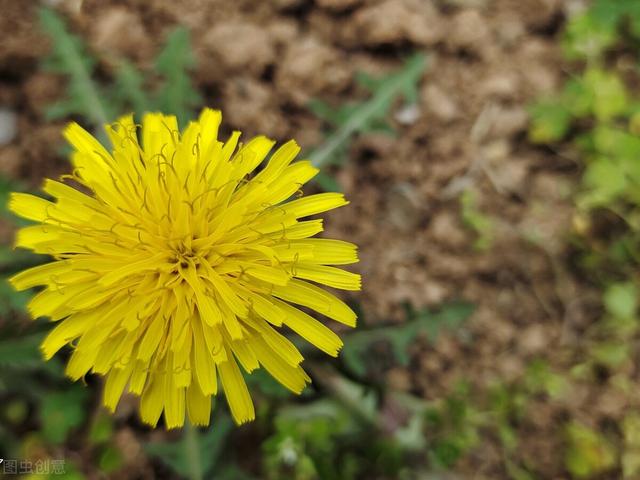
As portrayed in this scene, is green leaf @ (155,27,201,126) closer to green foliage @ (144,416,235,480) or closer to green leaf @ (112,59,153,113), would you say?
green leaf @ (112,59,153,113)

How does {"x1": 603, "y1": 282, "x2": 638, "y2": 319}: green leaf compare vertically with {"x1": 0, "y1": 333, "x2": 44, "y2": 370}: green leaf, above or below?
below

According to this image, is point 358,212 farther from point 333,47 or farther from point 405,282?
point 333,47

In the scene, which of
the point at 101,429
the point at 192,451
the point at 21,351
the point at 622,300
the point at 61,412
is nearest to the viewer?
the point at 21,351

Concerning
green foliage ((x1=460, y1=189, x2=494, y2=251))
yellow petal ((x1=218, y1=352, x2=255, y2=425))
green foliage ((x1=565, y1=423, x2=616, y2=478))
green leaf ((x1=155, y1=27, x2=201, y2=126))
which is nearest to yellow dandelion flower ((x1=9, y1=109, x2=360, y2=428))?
yellow petal ((x1=218, y1=352, x2=255, y2=425))

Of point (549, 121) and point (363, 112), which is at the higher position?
point (363, 112)

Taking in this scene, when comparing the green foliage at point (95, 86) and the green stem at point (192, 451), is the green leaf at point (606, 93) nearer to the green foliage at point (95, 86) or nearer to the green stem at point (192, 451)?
the green foliage at point (95, 86)

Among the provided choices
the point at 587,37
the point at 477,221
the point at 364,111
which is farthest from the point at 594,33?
the point at 364,111

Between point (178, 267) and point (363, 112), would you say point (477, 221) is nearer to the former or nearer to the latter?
point (363, 112)
